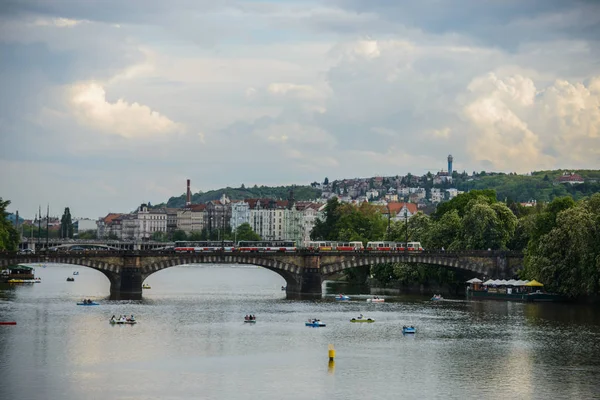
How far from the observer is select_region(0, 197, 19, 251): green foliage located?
6773 inches

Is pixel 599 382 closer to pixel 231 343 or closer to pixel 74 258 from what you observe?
pixel 231 343

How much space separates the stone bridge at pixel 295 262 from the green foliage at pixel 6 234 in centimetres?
3663

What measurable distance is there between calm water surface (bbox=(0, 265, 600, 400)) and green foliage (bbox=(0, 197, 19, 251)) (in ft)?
147

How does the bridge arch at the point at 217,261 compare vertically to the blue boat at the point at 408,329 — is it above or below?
above

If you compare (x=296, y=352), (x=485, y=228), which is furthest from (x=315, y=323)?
(x=485, y=228)

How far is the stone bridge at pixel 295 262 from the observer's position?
136 metres

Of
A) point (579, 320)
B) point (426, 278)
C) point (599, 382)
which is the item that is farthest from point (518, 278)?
point (599, 382)

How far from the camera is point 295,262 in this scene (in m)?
143

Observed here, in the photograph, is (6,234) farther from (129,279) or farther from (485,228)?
(485,228)

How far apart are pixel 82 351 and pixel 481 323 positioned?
40515mm

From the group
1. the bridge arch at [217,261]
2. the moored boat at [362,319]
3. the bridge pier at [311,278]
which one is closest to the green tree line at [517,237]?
the bridge pier at [311,278]

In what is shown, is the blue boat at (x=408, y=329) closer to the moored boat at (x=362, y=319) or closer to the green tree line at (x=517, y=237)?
the moored boat at (x=362, y=319)

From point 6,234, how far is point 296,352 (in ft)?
325

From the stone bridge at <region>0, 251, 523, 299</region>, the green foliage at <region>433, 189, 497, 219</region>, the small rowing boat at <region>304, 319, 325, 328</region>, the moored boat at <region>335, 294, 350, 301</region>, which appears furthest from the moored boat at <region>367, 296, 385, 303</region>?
the small rowing boat at <region>304, 319, 325, 328</region>
